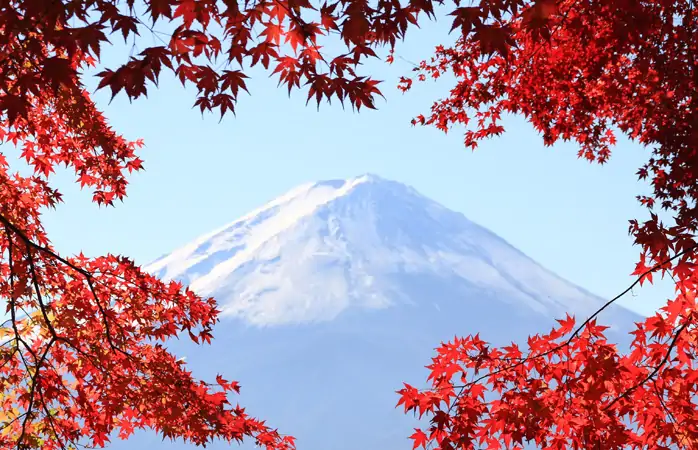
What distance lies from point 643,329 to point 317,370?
19518cm

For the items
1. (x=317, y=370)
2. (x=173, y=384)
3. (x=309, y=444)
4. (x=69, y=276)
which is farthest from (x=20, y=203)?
(x=317, y=370)

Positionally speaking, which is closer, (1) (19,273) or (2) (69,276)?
(1) (19,273)

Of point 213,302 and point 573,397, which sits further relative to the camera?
point 213,302

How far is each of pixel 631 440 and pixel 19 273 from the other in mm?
5562

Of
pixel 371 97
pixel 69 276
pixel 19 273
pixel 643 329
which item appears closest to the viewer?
pixel 371 97

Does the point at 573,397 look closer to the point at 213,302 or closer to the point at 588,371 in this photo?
the point at 588,371

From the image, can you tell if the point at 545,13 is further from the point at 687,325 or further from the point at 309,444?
the point at 309,444

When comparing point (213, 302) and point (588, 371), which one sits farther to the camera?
point (213, 302)

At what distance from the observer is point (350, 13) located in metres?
4.11

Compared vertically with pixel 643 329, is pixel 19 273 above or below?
above

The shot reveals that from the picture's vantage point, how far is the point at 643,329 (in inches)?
186

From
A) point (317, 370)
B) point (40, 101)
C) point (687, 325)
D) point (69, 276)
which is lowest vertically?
point (687, 325)

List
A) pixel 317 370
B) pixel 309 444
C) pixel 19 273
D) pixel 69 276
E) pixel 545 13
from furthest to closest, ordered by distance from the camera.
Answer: pixel 317 370, pixel 309 444, pixel 69 276, pixel 19 273, pixel 545 13

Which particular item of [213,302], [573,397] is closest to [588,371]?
[573,397]
